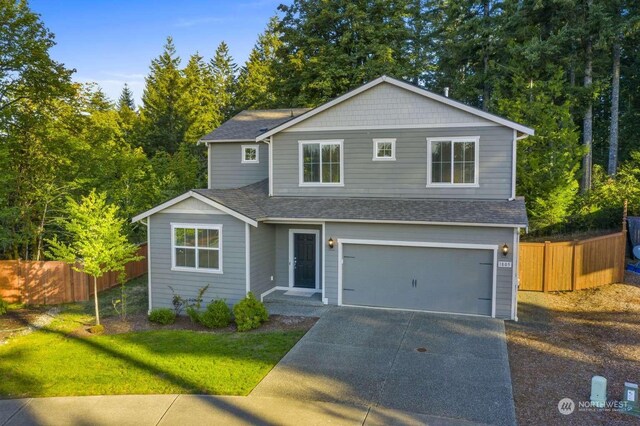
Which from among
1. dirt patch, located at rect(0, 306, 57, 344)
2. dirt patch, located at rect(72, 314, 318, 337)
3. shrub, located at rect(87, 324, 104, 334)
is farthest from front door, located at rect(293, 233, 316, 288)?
dirt patch, located at rect(0, 306, 57, 344)

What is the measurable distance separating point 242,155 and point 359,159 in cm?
546

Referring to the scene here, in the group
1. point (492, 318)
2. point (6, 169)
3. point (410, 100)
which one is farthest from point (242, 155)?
point (492, 318)

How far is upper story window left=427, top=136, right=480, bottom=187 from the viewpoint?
1338cm

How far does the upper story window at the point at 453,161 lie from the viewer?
527 inches

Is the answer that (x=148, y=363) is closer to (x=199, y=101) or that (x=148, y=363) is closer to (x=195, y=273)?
(x=195, y=273)

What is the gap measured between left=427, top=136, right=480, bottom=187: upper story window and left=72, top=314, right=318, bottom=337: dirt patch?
5792mm

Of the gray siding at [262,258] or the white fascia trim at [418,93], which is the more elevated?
the white fascia trim at [418,93]

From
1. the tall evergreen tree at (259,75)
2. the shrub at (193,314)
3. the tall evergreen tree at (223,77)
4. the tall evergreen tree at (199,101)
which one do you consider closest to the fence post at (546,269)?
the shrub at (193,314)

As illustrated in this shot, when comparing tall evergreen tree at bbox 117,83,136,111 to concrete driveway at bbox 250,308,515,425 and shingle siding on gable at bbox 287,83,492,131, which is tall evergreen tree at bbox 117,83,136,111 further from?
concrete driveway at bbox 250,308,515,425

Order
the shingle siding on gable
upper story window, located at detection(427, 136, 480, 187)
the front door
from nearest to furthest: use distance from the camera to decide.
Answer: upper story window, located at detection(427, 136, 480, 187) < the shingle siding on gable < the front door

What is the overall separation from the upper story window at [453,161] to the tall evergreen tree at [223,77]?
30.7 meters

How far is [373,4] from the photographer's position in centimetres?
2817

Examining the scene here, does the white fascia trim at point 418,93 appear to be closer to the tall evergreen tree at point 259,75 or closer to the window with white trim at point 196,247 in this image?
the window with white trim at point 196,247

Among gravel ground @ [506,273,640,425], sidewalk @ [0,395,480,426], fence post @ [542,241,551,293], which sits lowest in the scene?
sidewalk @ [0,395,480,426]
